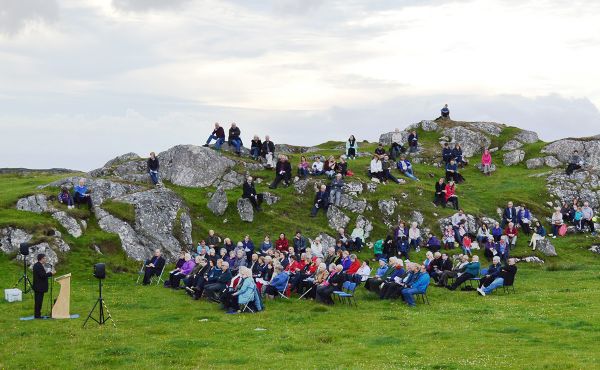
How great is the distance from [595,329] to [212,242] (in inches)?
1002

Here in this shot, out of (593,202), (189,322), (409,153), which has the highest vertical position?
(409,153)

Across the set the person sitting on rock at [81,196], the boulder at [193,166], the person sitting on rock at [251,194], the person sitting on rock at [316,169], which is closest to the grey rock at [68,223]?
the person sitting on rock at [81,196]

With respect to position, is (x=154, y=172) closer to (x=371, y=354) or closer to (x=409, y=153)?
(x=409, y=153)

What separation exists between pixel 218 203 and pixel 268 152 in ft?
29.0

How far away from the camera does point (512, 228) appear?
153 feet

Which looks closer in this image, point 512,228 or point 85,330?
point 85,330

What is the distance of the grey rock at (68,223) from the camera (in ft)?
135

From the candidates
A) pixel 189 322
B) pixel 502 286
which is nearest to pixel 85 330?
pixel 189 322

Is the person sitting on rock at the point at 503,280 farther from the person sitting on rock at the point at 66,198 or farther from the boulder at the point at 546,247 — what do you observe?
the person sitting on rock at the point at 66,198

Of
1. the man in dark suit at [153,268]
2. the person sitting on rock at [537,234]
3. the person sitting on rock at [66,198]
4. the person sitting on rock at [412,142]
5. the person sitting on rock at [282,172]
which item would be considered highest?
the person sitting on rock at [412,142]

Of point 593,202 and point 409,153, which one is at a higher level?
point 409,153

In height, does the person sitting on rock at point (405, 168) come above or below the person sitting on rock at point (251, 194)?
above

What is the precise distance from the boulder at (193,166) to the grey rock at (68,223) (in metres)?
11.9

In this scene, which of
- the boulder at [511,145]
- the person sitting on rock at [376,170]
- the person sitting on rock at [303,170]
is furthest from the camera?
the boulder at [511,145]
